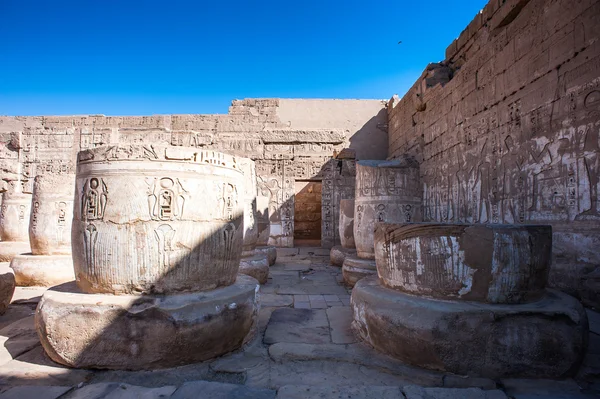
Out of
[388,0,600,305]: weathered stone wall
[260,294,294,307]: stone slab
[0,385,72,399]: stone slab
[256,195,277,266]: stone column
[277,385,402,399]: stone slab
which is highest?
[388,0,600,305]: weathered stone wall

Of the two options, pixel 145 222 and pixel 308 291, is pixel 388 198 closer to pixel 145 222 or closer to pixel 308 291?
pixel 308 291

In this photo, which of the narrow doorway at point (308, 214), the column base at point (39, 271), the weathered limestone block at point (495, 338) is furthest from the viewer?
the narrow doorway at point (308, 214)

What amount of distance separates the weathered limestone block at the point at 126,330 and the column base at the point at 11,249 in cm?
485

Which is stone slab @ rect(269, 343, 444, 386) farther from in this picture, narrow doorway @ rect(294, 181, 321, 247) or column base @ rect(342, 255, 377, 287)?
narrow doorway @ rect(294, 181, 321, 247)

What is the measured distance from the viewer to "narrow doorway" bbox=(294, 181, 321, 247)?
45.1ft

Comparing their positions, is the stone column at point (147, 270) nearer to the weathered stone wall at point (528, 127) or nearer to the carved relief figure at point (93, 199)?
the carved relief figure at point (93, 199)

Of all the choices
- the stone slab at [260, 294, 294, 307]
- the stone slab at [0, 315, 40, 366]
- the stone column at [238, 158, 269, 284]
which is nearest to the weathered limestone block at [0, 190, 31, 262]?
the stone slab at [0, 315, 40, 366]

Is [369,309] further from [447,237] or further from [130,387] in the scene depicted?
[130,387]

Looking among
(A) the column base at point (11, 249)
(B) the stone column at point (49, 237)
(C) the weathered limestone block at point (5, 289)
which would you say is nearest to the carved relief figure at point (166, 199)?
(C) the weathered limestone block at point (5, 289)

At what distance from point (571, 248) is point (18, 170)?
1651cm

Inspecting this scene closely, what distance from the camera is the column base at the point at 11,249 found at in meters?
6.07

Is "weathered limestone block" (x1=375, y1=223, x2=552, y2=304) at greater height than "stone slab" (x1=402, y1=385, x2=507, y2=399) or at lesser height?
greater

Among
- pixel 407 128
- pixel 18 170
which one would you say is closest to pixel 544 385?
pixel 407 128

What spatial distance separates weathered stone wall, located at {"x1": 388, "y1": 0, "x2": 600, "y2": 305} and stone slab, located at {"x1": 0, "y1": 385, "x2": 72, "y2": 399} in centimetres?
508
